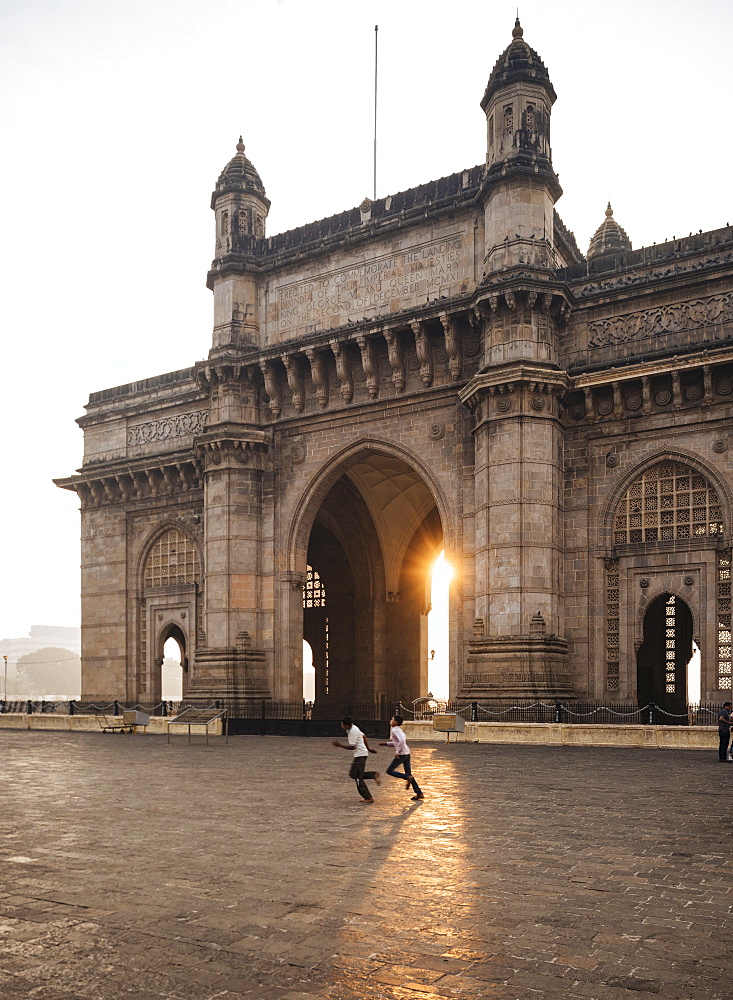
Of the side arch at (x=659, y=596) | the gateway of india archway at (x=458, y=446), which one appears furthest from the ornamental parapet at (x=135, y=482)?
the side arch at (x=659, y=596)

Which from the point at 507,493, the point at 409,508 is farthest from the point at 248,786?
the point at 409,508

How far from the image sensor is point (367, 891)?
7727mm

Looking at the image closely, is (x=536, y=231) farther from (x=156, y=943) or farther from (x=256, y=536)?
(x=156, y=943)

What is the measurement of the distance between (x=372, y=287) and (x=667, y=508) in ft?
37.9

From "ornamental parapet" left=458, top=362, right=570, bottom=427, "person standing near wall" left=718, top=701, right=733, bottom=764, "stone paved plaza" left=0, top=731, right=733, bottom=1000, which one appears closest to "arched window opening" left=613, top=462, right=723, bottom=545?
"ornamental parapet" left=458, top=362, right=570, bottom=427

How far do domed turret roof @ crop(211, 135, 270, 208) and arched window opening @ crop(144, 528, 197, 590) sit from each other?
12456 millimetres

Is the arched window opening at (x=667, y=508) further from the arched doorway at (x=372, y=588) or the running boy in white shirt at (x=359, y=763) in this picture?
the running boy in white shirt at (x=359, y=763)

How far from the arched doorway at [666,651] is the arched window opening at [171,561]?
16396 mm

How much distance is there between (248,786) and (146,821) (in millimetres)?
3646

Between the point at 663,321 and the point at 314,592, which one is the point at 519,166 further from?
the point at 314,592

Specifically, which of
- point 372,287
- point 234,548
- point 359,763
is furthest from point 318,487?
point 359,763

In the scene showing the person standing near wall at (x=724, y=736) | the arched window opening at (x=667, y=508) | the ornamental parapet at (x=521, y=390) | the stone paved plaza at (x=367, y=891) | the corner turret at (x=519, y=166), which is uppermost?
the corner turret at (x=519, y=166)

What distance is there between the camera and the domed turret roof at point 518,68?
88.8 ft

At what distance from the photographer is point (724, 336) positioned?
2453cm
